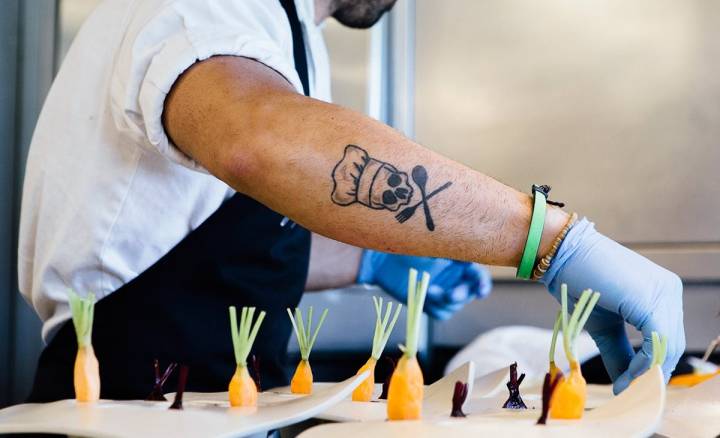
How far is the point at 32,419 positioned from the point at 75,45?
2.57ft

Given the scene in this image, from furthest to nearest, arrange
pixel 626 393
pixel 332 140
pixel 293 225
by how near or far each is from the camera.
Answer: pixel 293 225 < pixel 332 140 < pixel 626 393

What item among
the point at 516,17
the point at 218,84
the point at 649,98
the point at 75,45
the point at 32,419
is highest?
the point at 516,17

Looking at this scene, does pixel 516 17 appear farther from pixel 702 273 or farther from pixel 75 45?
pixel 75 45

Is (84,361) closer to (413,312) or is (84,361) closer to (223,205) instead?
(413,312)

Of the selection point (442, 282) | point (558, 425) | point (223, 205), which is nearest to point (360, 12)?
point (442, 282)

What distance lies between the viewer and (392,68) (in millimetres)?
2803

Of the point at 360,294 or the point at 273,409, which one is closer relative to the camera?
the point at 273,409

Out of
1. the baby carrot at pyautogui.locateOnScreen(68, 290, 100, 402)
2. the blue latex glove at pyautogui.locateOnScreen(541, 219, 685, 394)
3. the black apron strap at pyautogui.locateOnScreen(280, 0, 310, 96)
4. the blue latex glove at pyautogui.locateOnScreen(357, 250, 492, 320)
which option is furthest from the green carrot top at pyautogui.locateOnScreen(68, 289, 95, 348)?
the blue latex glove at pyautogui.locateOnScreen(357, 250, 492, 320)

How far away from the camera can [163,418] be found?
2.50 feet

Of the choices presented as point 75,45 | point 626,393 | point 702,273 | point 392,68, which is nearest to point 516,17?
point 392,68

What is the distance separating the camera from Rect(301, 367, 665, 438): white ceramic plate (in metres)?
0.67

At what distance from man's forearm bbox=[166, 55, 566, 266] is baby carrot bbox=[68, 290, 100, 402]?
227 mm

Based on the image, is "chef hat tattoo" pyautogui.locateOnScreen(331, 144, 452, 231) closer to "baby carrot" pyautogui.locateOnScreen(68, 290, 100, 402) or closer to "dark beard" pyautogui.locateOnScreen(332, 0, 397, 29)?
"baby carrot" pyautogui.locateOnScreen(68, 290, 100, 402)

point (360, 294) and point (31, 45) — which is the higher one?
point (31, 45)
